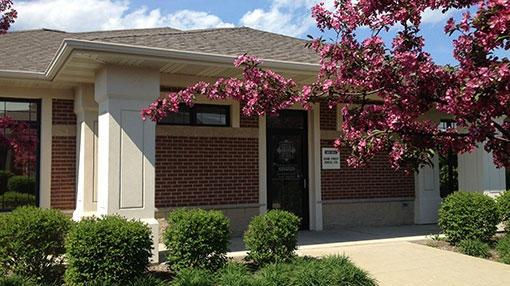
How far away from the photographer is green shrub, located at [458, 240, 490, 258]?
8.73 metres

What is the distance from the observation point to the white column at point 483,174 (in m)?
12.0

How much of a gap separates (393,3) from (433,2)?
0.38m

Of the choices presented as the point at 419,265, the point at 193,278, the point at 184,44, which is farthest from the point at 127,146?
the point at 419,265

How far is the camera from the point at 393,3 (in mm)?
3723

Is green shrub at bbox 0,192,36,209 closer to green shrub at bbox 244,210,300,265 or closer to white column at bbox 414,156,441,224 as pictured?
green shrub at bbox 244,210,300,265

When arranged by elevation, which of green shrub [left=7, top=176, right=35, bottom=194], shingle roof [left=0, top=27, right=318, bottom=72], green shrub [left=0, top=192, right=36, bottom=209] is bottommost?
green shrub [left=0, top=192, right=36, bottom=209]

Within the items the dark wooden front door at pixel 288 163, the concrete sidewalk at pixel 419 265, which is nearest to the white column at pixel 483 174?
the concrete sidewalk at pixel 419 265

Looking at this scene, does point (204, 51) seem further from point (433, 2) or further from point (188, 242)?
point (433, 2)

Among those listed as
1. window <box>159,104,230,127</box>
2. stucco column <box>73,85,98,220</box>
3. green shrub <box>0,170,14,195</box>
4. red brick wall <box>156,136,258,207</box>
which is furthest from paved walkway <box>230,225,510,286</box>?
green shrub <box>0,170,14,195</box>

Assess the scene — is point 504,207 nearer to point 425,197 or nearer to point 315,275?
point 425,197

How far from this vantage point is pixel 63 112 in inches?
392

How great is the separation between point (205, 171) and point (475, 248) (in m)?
5.02

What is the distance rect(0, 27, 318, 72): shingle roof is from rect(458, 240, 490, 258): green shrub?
4104 mm

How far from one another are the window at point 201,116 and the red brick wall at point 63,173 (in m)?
1.92
